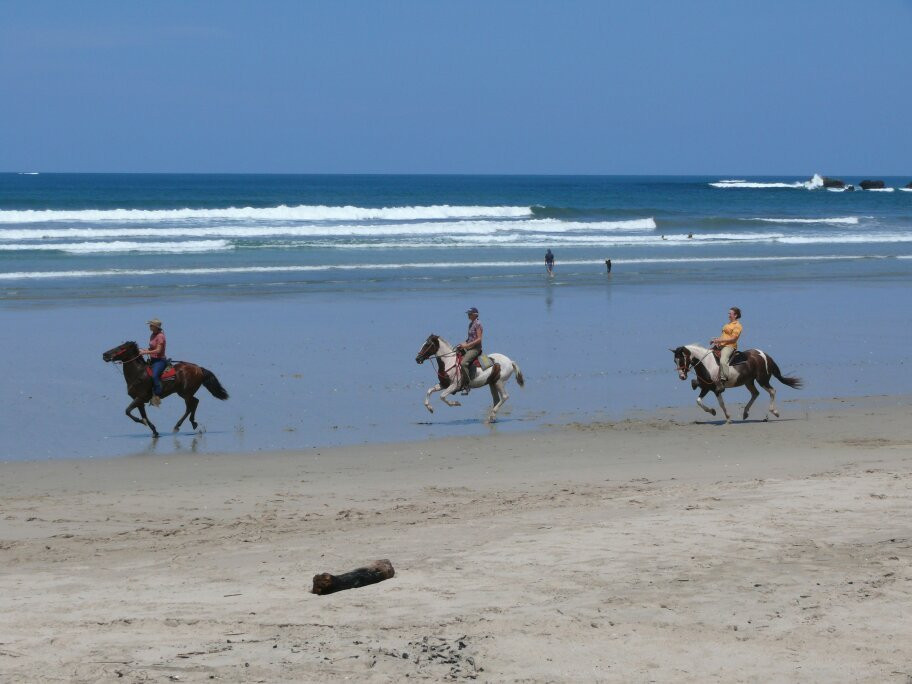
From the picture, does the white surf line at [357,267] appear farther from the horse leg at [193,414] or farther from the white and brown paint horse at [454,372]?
the white and brown paint horse at [454,372]

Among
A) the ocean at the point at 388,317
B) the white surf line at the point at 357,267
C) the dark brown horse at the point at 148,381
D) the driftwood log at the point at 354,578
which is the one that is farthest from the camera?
the white surf line at the point at 357,267

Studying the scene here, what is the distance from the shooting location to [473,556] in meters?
8.75

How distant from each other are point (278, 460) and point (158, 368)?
292cm

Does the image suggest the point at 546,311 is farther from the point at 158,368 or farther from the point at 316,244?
the point at 316,244

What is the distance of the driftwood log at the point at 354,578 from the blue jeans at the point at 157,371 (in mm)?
7792

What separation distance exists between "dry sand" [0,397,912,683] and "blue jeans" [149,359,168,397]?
1.95m

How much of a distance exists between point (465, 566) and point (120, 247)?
41.4 meters

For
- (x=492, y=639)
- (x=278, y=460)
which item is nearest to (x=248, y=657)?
(x=492, y=639)

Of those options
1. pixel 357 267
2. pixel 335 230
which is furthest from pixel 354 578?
pixel 335 230

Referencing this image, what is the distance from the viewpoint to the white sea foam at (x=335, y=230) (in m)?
54.0

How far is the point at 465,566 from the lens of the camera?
848 cm

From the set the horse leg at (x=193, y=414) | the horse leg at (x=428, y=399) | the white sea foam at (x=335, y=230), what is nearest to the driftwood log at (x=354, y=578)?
the horse leg at (x=193, y=414)

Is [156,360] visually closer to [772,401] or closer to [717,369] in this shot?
[717,369]

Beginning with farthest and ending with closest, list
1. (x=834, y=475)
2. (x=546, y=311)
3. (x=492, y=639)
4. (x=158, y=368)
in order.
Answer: (x=546, y=311) → (x=158, y=368) → (x=834, y=475) → (x=492, y=639)
